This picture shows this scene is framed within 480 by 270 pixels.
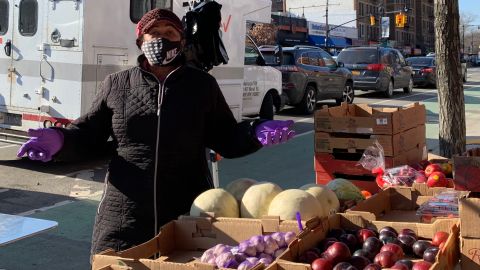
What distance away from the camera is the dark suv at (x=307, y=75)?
1580 centimetres

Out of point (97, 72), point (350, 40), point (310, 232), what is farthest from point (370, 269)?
point (350, 40)

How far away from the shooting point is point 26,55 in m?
8.79

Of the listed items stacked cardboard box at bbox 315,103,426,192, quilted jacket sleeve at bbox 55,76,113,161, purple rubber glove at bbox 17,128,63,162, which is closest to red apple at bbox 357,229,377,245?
quilted jacket sleeve at bbox 55,76,113,161

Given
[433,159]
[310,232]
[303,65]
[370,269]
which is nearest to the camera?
[370,269]

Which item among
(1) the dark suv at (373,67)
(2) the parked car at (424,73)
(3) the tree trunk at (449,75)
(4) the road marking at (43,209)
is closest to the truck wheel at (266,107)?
(4) the road marking at (43,209)

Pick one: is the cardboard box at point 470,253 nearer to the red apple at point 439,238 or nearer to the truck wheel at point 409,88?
the red apple at point 439,238

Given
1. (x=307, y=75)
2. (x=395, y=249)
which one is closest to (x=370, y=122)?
(x=395, y=249)

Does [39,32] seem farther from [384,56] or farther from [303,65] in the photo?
[384,56]

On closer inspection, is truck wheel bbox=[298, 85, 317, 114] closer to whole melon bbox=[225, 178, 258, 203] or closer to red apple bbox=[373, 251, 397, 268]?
whole melon bbox=[225, 178, 258, 203]

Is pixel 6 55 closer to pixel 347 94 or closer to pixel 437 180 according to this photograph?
pixel 437 180

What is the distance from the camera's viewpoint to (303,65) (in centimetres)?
1608

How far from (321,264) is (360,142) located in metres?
3.05

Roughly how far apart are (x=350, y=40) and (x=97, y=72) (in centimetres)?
7304

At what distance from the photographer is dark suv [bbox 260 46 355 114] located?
15797 millimetres
